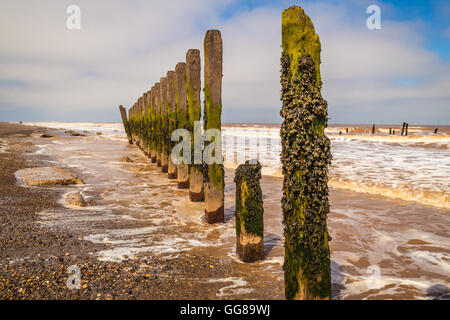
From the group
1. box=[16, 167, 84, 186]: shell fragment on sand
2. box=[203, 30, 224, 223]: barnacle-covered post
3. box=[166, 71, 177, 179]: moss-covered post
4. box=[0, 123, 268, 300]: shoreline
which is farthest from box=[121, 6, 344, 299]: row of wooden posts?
box=[16, 167, 84, 186]: shell fragment on sand

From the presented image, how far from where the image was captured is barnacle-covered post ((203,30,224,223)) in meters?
5.00

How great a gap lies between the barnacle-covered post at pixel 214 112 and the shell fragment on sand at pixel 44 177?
440 cm

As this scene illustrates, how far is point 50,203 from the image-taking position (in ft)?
18.8

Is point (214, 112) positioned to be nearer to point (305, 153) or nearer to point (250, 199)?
point (250, 199)

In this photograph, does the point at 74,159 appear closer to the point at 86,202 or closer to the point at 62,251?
the point at 86,202

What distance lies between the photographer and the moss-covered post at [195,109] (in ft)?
20.5

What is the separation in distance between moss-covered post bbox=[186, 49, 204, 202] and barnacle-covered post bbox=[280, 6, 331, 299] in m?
3.88

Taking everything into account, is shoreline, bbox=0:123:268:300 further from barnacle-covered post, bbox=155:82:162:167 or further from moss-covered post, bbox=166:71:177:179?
barnacle-covered post, bbox=155:82:162:167

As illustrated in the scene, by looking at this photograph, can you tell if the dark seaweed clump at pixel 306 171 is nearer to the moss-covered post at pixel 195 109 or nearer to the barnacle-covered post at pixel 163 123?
the moss-covered post at pixel 195 109

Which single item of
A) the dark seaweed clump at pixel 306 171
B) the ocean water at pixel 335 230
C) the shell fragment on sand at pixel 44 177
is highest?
the dark seaweed clump at pixel 306 171

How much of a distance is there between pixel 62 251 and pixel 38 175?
16.5ft

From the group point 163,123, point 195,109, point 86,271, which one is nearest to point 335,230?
point 195,109

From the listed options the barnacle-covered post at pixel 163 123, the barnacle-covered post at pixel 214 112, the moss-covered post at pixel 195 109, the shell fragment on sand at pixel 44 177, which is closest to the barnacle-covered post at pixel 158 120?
the barnacle-covered post at pixel 163 123
